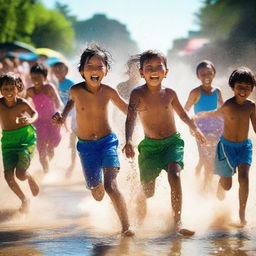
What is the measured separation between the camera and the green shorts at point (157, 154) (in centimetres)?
490

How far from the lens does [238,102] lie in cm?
533

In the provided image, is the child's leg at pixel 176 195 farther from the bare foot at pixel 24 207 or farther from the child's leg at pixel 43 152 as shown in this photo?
the child's leg at pixel 43 152

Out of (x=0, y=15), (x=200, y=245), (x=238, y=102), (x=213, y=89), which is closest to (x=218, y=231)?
(x=200, y=245)

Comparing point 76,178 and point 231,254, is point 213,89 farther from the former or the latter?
point 231,254

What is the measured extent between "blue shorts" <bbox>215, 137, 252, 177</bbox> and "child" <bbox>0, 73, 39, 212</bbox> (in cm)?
199

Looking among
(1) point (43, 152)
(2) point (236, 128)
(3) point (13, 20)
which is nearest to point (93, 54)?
(2) point (236, 128)

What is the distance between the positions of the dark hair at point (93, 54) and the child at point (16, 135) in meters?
1.05

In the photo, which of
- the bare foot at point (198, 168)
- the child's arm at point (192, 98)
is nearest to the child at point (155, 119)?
the child's arm at point (192, 98)

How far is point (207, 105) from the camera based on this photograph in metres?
7.36

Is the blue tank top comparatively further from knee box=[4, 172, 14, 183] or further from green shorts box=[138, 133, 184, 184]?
knee box=[4, 172, 14, 183]

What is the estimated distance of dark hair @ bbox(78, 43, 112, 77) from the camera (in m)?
5.01

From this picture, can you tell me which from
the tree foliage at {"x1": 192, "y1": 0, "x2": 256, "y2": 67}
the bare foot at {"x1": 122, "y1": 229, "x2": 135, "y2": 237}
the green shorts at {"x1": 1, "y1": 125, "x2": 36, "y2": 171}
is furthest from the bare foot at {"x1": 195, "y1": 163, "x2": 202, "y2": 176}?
the tree foliage at {"x1": 192, "y1": 0, "x2": 256, "y2": 67}

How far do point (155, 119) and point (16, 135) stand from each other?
169 cm

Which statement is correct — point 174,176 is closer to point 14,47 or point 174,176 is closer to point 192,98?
point 192,98
